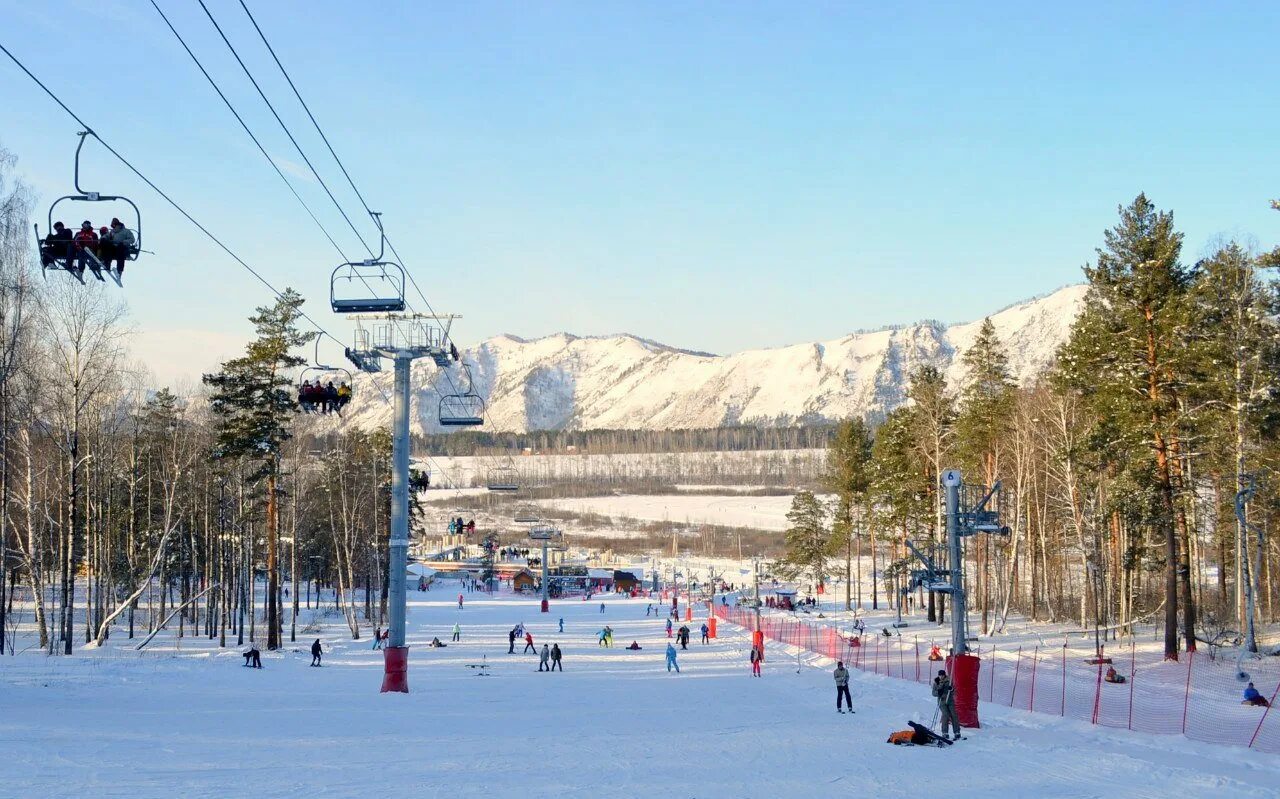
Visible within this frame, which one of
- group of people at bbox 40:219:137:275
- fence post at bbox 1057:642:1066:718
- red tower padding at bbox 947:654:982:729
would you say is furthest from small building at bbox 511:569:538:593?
group of people at bbox 40:219:137:275

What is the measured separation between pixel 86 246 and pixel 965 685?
1791 cm

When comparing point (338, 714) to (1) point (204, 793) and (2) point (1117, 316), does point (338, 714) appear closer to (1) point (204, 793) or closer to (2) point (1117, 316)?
(1) point (204, 793)

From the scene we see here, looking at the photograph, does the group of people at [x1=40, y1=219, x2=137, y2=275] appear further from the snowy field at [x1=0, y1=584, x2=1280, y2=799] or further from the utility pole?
the utility pole

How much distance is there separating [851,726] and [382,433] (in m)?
50.8

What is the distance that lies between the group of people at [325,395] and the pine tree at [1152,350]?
80.7ft

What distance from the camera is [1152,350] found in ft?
107

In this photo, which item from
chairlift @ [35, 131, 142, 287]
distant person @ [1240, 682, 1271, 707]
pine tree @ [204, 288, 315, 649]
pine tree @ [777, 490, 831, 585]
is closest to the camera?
chairlift @ [35, 131, 142, 287]

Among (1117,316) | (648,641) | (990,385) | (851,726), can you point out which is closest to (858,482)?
(990,385)

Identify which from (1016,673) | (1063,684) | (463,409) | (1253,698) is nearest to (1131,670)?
(1016,673)

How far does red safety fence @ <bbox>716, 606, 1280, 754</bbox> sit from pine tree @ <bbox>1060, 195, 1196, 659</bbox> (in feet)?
7.86

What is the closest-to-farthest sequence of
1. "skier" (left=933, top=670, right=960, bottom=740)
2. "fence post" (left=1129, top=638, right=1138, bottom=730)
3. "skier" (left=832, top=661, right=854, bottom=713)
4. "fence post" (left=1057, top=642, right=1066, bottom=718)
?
1. "skier" (left=933, top=670, right=960, bottom=740)
2. "fence post" (left=1129, top=638, right=1138, bottom=730)
3. "fence post" (left=1057, top=642, right=1066, bottom=718)
4. "skier" (left=832, top=661, right=854, bottom=713)

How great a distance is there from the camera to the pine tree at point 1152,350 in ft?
104

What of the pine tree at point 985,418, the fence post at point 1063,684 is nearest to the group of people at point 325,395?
the fence post at point 1063,684

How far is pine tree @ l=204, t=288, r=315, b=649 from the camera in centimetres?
3725
